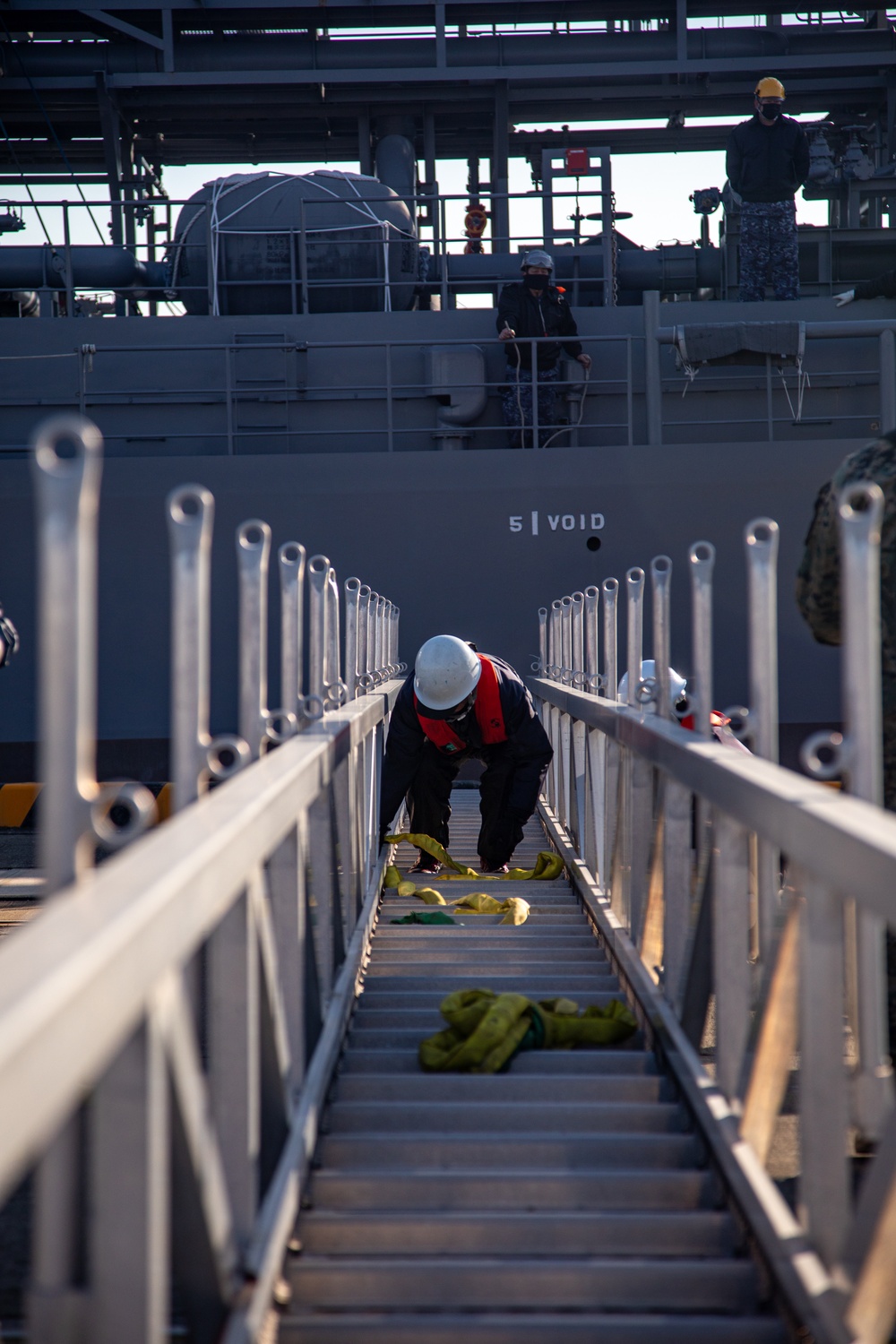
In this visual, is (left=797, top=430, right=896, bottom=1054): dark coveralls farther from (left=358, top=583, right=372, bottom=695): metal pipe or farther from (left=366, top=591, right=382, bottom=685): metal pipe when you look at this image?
(left=366, top=591, right=382, bottom=685): metal pipe

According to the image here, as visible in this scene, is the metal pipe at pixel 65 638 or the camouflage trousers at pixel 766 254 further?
the camouflage trousers at pixel 766 254

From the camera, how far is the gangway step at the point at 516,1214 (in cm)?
204

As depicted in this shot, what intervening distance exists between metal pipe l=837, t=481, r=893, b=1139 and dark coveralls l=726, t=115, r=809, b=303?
1086 cm

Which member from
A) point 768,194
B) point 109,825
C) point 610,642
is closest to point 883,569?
point 109,825

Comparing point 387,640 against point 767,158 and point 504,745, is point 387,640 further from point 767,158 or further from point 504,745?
point 767,158

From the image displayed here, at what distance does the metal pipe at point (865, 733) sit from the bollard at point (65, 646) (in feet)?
3.63

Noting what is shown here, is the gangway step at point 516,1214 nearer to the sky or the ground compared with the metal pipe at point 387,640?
nearer to the ground

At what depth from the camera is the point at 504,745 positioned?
5.98 metres

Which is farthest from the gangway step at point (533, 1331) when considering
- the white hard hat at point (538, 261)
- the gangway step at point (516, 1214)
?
the white hard hat at point (538, 261)

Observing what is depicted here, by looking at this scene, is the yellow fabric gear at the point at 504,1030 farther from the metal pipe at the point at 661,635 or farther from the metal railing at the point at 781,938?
the metal pipe at the point at 661,635

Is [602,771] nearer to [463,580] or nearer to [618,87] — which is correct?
[463,580]

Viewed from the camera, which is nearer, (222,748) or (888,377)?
(222,748)

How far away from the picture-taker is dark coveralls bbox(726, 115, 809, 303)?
1166cm

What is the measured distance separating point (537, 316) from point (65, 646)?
423 inches
